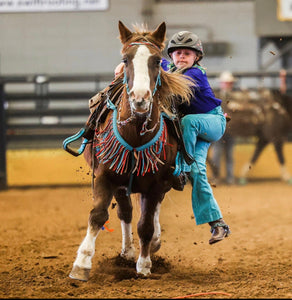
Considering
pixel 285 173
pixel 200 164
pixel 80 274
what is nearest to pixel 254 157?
pixel 285 173

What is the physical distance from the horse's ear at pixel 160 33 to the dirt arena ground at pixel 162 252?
1253 millimetres

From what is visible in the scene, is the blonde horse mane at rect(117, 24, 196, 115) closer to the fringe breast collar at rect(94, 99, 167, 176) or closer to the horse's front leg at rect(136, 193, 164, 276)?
the fringe breast collar at rect(94, 99, 167, 176)

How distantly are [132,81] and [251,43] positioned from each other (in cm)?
1090

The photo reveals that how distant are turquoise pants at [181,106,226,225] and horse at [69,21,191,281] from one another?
133 millimetres

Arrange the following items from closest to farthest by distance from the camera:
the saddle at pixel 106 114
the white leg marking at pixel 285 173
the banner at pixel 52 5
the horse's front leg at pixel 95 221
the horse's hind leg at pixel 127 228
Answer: the horse's front leg at pixel 95 221
the saddle at pixel 106 114
the horse's hind leg at pixel 127 228
the banner at pixel 52 5
the white leg marking at pixel 285 173

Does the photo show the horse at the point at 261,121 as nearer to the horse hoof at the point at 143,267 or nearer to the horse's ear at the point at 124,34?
the horse hoof at the point at 143,267

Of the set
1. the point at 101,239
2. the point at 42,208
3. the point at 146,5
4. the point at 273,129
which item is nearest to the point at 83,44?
the point at 146,5

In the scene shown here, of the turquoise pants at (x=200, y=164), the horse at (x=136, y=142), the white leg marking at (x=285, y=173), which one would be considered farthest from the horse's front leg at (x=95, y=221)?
the white leg marking at (x=285, y=173)

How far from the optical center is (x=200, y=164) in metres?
3.52

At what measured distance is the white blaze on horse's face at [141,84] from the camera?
2.69 meters

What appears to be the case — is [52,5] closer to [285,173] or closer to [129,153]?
[129,153]

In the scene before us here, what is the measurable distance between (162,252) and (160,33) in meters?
2.06

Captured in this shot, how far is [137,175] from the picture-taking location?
10.4 ft

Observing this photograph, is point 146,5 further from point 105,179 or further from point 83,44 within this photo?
point 105,179
